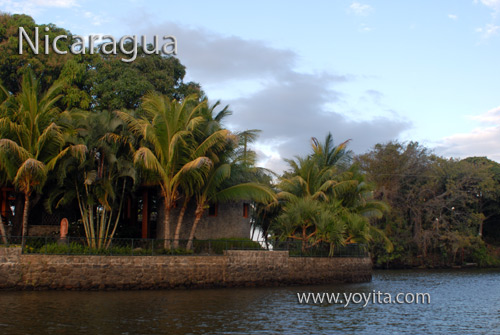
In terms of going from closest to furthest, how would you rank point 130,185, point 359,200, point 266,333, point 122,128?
point 266,333 < point 122,128 < point 130,185 < point 359,200

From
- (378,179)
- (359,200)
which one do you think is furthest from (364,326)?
(378,179)

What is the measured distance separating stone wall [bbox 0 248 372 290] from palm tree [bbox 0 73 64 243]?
2.26m

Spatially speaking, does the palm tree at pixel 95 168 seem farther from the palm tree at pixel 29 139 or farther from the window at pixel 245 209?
the window at pixel 245 209

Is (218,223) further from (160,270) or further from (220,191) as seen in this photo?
(160,270)

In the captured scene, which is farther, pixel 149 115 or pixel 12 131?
pixel 149 115

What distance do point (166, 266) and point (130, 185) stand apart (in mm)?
5993

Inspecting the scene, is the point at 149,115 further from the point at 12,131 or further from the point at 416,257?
the point at 416,257

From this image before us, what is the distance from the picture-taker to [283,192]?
108 feet

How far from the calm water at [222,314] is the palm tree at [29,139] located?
5.18 meters

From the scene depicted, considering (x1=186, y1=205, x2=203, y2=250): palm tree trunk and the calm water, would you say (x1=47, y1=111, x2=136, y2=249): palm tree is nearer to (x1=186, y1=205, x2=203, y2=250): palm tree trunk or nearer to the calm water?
(x1=186, y1=205, x2=203, y2=250): palm tree trunk

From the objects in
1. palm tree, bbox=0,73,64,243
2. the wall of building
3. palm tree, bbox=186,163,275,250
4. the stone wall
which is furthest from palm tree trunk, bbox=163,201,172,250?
palm tree, bbox=0,73,64,243

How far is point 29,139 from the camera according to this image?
80.4 feet

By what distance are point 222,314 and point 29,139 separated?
1256cm

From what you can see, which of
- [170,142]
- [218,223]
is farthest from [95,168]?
[218,223]
